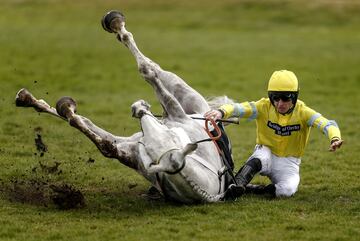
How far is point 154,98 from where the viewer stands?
20.4 meters

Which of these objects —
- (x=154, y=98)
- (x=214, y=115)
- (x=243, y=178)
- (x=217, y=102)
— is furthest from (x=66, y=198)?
(x=154, y=98)

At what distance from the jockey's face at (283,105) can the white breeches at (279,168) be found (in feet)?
2.09

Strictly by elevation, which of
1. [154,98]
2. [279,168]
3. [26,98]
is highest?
[154,98]

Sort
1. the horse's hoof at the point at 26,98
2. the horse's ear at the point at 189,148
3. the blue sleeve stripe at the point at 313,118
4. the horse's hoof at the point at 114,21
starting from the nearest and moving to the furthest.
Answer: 1. the horse's ear at the point at 189,148
2. the blue sleeve stripe at the point at 313,118
3. the horse's hoof at the point at 26,98
4. the horse's hoof at the point at 114,21

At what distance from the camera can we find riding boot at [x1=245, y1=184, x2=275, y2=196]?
9.44 meters

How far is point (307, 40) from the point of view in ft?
114

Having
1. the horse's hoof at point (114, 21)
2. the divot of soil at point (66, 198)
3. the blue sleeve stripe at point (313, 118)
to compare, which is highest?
the horse's hoof at point (114, 21)

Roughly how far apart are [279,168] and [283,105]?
89cm

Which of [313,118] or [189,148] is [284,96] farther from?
[189,148]

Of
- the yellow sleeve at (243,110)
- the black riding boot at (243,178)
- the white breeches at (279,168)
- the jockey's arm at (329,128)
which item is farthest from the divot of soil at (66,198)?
the jockey's arm at (329,128)

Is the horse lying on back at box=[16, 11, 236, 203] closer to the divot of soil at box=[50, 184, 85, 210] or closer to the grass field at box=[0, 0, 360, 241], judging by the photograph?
the grass field at box=[0, 0, 360, 241]

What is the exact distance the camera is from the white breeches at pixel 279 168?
31.0 ft

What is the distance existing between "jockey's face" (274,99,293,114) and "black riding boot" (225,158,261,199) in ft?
2.37

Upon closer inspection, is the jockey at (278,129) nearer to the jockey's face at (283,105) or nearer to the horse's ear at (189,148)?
the jockey's face at (283,105)
